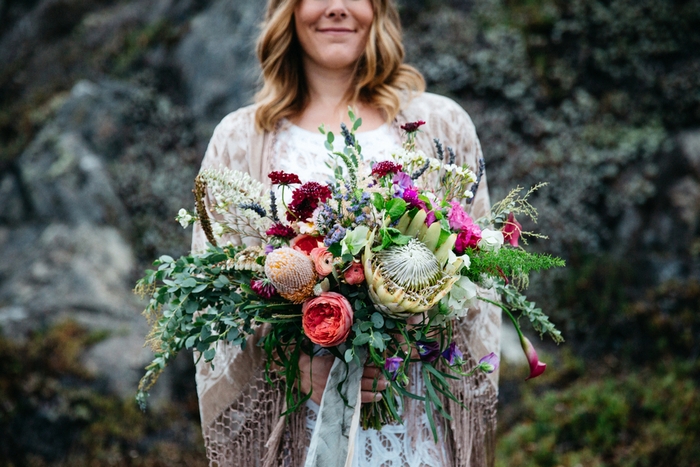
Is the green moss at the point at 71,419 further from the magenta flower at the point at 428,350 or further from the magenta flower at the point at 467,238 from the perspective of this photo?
the magenta flower at the point at 467,238

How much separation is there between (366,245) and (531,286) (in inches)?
153

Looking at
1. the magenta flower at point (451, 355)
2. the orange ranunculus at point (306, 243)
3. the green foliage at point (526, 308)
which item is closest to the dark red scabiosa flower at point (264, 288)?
the orange ranunculus at point (306, 243)

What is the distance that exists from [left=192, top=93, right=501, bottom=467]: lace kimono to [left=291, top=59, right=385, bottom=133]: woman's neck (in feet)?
0.27

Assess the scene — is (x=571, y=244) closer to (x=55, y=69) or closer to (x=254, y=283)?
(x=254, y=283)

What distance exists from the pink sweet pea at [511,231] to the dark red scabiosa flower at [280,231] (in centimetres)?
55

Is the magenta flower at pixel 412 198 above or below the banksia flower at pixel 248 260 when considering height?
above

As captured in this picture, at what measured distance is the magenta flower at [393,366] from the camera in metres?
1.42

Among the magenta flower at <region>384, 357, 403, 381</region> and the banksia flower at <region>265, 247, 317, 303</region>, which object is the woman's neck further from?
the magenta flower at <region>384, 357, 403, 381</region>

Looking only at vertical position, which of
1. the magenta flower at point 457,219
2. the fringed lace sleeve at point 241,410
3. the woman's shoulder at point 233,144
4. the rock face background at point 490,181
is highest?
the magenta flower at point 457,219

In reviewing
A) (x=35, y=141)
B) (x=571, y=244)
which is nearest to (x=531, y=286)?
(x=571, y=244)

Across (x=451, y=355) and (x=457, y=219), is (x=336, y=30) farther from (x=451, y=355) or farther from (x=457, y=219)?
(x=451, y=355)

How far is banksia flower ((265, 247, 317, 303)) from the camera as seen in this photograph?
138cm

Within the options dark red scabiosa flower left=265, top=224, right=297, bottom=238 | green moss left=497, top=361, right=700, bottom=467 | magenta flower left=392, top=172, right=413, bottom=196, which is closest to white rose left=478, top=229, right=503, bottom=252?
magenta flower left=392, top=172, right=413, bottom=196

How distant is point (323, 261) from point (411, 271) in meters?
0.20
